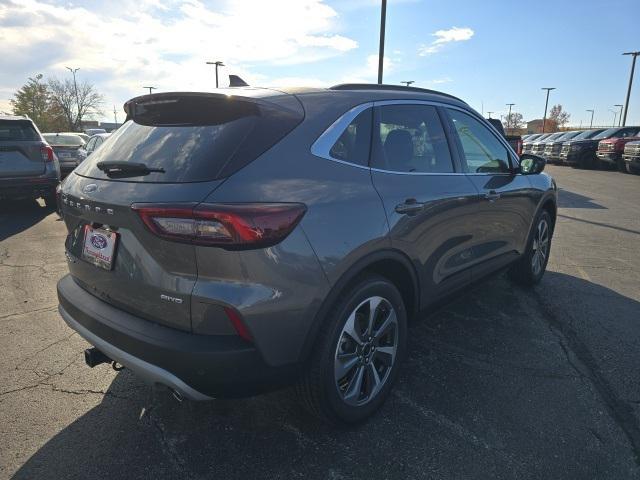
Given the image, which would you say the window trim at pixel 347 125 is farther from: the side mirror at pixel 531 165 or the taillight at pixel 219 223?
the side mirror at pixel 531 165

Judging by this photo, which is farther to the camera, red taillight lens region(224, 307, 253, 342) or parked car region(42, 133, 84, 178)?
parked car region(42, 133, 84, 178)

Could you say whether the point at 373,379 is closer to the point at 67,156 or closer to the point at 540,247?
the point at 540,247

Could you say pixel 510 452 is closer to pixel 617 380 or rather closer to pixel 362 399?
pixel 362 399

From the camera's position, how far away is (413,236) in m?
2.77

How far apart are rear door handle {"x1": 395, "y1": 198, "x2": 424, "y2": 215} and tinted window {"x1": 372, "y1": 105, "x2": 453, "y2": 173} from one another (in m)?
0.20

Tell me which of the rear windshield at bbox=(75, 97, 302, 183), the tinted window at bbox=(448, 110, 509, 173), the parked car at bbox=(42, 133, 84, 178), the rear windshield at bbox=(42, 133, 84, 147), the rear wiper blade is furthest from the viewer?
the rear windshield at bbox=(42, 133, 84, 147)

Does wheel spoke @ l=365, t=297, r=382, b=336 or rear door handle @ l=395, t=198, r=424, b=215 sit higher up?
rear door handle @ l=395, t=198, r=424, b=215

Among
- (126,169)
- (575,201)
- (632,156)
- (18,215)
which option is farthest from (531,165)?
(632,156)

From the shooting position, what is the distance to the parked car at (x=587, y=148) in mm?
21562

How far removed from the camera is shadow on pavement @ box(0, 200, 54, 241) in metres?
7.45

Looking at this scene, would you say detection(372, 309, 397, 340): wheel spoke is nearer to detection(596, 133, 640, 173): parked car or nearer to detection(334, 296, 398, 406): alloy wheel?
detection(334, 296, 398, 406): alloy wheel

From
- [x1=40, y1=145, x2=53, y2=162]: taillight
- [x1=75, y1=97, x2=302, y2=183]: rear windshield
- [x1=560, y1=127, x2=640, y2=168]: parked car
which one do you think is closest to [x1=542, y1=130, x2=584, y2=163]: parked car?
[x1=560, y1=127, x2=640, y2=168]: parked car

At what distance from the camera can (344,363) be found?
2490 mm

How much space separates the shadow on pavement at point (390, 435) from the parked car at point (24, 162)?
6599 millimetres
